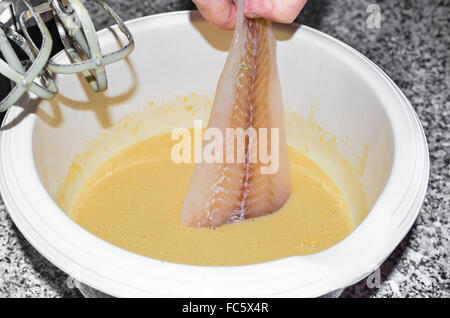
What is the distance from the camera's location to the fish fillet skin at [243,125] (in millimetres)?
751

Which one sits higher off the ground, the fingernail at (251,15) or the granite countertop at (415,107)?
the fingernail at (251,15)

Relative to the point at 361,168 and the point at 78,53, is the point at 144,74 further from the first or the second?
the point at 361,168

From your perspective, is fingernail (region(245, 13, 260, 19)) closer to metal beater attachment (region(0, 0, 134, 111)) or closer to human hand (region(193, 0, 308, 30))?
human hand (region(193, 0, 308, 30))

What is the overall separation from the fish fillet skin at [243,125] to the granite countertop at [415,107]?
191mm

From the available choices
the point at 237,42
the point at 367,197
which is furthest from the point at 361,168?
the point at 237,42

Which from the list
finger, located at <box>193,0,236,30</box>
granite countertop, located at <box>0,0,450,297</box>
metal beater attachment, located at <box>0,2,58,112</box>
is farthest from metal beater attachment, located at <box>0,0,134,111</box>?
granite countertop, located at <box>0,0,450,297</box>

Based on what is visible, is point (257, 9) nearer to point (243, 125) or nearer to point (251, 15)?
point (251, 15)

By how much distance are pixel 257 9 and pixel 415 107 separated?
0.43 m

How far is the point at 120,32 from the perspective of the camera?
0.82 meters

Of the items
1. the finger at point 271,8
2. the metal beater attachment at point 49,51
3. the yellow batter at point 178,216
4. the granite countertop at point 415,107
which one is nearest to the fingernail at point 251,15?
the finger at point 271,8

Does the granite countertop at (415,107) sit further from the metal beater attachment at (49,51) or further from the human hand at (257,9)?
the human hand at (257,9)

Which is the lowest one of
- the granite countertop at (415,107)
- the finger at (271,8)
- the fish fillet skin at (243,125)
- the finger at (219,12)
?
the granite countertop at (415,107)

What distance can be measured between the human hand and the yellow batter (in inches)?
10.5

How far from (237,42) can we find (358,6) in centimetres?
58
